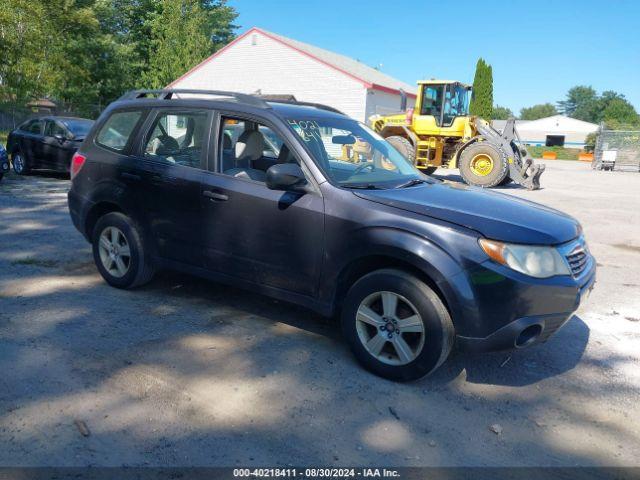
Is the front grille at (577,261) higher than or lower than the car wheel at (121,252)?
higher

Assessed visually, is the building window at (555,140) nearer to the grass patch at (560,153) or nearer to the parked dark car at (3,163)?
the grass patch at (560,153)

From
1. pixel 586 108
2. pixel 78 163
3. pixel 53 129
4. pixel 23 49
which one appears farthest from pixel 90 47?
A: pixel 586 108

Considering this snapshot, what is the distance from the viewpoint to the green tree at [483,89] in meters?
44.6

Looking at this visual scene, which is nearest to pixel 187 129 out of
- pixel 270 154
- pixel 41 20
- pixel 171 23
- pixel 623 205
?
pixel 270 154

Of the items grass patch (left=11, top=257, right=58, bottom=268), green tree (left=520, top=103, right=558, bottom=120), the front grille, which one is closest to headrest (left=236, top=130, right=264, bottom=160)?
the front grille

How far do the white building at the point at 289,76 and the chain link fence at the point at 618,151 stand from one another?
13.3 metres

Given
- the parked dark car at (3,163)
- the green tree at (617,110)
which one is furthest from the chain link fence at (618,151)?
the green tree at (617,110)

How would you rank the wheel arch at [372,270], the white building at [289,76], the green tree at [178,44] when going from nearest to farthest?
the wheel arch at [372,270] < the white building at [289,76] < the green tree at [178,44]

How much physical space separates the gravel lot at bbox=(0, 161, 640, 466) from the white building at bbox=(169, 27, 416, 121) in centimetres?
2131

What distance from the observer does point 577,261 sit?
3605 millimetres

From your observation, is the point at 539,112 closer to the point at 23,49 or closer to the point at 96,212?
the point at 23,49

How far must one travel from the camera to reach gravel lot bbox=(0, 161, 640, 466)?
2852 mm

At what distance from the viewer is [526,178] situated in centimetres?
1537

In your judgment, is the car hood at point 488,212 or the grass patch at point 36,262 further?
the grass patch at point 36,262
